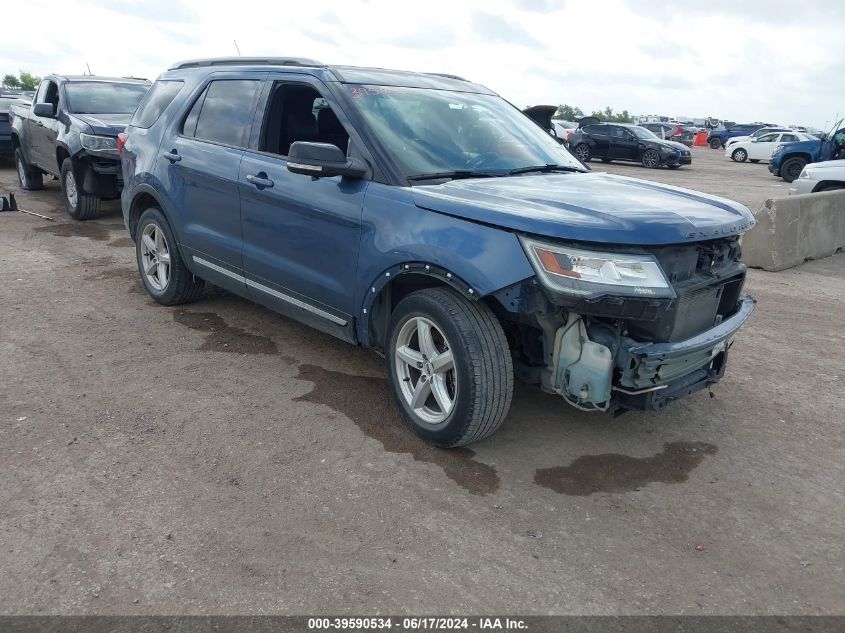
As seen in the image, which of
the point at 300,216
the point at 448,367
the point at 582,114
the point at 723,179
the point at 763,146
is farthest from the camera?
the point at 582,114

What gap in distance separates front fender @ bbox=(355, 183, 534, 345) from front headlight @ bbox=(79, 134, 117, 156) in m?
6.51

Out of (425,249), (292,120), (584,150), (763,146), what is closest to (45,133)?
(292,120)

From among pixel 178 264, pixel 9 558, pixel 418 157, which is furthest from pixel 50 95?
pixel 9 558

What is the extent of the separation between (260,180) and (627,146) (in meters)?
22.8

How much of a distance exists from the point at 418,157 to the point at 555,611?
2436 millimetres

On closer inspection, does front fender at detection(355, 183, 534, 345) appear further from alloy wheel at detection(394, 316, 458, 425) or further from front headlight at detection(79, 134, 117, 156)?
front headlight at detection(79, 134, 117, 156)

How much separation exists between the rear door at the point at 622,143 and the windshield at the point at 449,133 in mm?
21663

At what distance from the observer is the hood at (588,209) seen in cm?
304

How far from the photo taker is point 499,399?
11.1ft

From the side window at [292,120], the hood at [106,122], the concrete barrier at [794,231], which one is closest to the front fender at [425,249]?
the side window at [292,120]

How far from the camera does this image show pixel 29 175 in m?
12.0

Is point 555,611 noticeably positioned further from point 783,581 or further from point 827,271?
point 827,271

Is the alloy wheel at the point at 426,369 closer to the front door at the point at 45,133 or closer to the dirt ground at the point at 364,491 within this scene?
the dirt ground at the point at 364,491

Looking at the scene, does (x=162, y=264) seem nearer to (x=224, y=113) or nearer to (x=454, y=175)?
(x=224, y=113)
